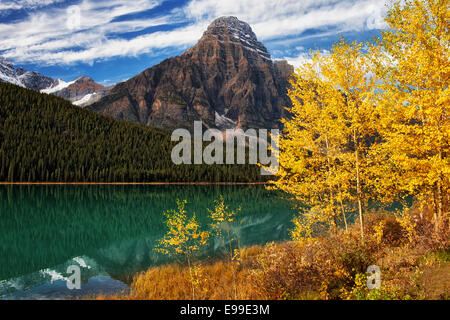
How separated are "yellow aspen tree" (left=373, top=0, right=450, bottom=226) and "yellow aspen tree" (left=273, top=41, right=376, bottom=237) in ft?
3.57

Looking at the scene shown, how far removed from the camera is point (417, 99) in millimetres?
14969

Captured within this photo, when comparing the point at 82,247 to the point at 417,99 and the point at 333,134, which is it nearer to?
the point at 333,134

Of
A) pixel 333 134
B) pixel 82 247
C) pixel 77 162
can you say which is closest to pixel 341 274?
pixel 333 134

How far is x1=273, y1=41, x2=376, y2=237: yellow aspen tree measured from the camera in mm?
17125

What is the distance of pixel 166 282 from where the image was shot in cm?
1820

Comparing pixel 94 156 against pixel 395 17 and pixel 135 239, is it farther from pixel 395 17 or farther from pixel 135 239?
pixel 395 17

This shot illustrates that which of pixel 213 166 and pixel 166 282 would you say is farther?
pixel 213 166

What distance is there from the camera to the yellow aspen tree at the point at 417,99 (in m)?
15.0

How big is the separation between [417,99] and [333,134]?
451 centimetres

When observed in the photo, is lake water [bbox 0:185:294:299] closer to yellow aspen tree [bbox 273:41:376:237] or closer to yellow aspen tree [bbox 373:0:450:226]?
yellow aspen tree [bbox 273:41:376:237]

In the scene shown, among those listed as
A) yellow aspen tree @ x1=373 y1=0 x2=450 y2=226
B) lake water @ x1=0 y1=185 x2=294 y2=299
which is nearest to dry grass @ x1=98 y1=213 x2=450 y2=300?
yellow aspen tree @ x1=373 y1=0 x2=450 y2=226
